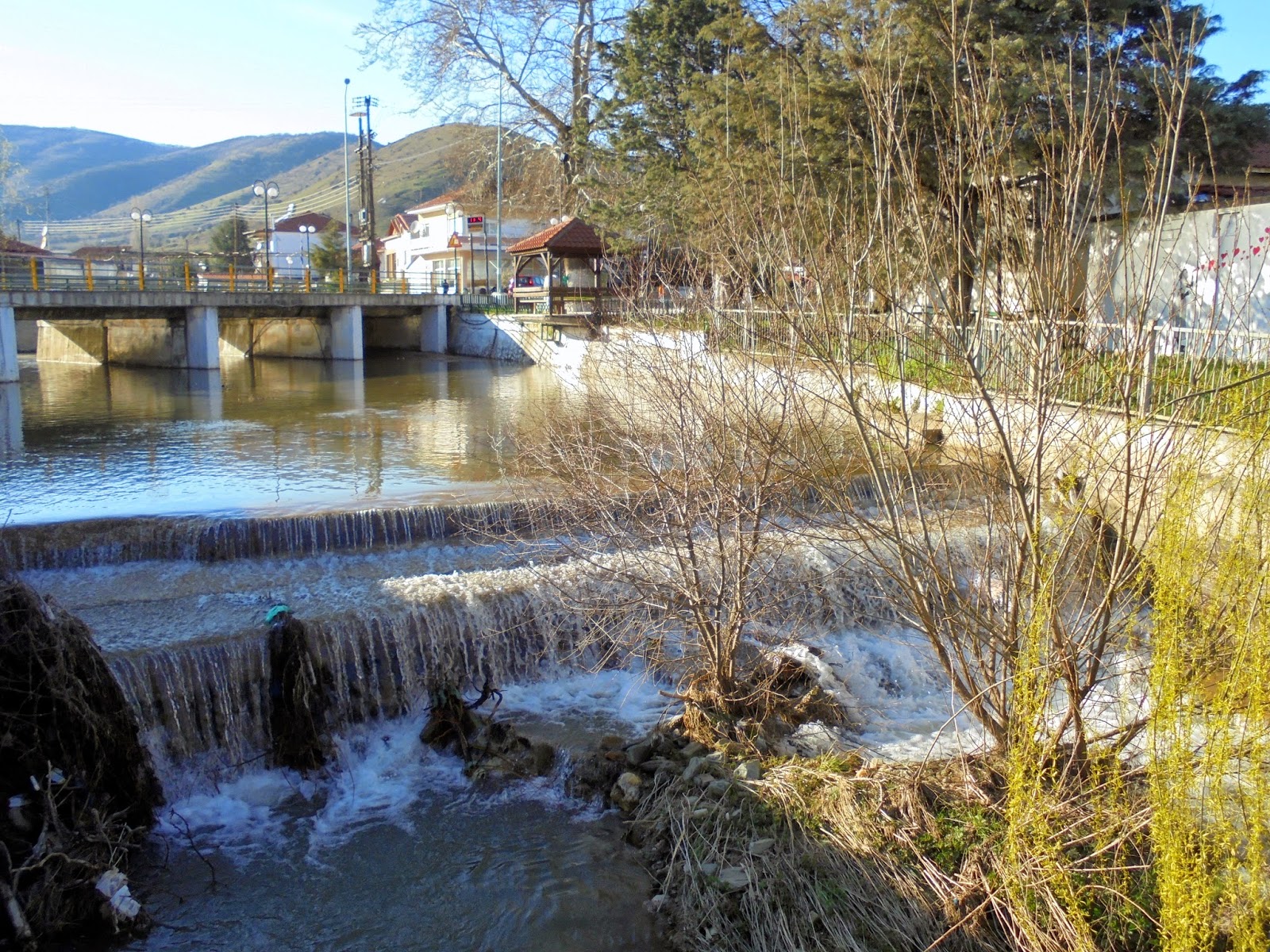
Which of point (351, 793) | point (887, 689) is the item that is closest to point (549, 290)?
point (887, 689)

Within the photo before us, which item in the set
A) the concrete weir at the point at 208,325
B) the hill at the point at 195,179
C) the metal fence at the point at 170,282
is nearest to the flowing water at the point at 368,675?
the concrete weir at the point at 208,325

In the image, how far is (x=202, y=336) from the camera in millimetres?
27766

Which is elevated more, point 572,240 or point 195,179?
point 195,179

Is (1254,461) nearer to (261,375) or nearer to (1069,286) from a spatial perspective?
(1069,286)

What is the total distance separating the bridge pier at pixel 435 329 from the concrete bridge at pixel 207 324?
0.03m

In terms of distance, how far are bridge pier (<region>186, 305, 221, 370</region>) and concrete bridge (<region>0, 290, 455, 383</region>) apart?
0.02 m

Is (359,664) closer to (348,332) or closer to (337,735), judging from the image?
(337,735)

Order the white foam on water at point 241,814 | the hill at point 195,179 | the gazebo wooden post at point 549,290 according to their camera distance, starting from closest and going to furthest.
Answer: the white foam on water at point 241,814
the gazebo wooden post at point 549,290
the hill at point 195,179

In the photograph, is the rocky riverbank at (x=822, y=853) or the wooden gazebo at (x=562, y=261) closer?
the rocky riverbank at (x=822, y=853)

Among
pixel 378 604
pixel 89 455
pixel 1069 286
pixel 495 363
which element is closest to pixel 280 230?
pixel 495 363

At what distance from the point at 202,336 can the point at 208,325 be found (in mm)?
338

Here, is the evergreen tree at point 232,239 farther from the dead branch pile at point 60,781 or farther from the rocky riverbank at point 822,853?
the rocky riverbank at point 822,853

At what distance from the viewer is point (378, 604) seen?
8.70 m

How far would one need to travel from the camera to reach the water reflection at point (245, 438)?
12477mm
